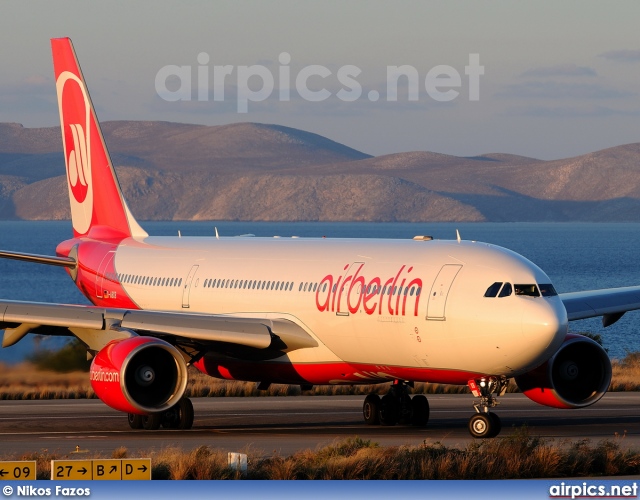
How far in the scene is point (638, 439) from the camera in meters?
29.3

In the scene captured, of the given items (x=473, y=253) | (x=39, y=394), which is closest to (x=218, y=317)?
(x=473, y=253)

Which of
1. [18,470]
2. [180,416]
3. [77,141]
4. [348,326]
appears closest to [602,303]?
[348,326]

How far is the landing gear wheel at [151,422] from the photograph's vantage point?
31859 mm

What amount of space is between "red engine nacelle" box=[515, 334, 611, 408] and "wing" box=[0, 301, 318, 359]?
506cm

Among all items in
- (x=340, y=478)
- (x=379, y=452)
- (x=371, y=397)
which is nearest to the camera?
(x=340, y=478)

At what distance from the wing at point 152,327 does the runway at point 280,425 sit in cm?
200

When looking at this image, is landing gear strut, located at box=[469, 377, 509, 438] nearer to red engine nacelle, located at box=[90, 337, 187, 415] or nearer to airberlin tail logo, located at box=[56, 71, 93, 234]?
red engine nacelle, located at box=[90, 337, 187, 415]

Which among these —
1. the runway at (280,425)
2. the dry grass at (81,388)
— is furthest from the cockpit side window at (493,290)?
the dry grass at (81,388)

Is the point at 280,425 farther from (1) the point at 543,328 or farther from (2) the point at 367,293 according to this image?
(1) the point at 543,328

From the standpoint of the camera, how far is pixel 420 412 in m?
32.6

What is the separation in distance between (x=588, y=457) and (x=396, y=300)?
7.11 m

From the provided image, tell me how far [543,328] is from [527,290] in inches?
44.8

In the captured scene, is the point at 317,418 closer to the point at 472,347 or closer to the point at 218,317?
the point at 218,317

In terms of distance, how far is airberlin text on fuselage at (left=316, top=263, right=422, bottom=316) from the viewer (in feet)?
95.9
